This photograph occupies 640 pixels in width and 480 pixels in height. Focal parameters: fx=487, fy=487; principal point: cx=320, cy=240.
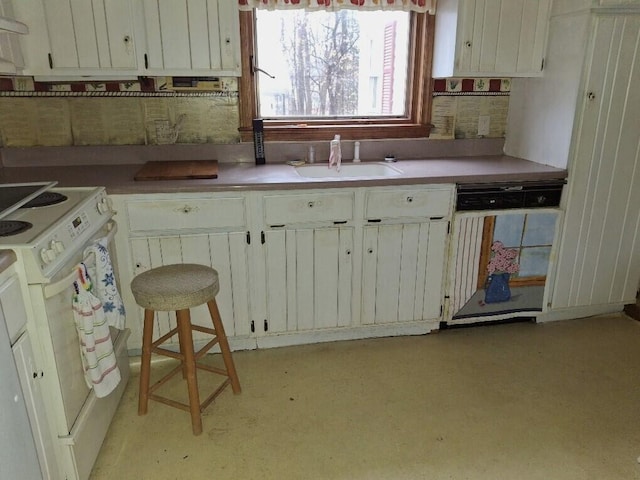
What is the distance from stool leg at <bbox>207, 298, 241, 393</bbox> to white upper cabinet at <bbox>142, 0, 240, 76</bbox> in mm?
1150

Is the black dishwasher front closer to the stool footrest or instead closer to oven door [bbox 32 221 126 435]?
the stool footrest

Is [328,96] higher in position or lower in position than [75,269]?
higher

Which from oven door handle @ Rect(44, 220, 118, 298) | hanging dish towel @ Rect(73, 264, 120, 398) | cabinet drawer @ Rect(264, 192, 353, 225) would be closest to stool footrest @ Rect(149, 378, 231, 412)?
hanging dish towel @ Rect(73, 264, 120, 398)

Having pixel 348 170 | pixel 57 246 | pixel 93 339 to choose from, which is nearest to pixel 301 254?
pixel 348 170

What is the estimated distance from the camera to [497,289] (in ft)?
8.75

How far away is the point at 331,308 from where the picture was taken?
98.7 inches

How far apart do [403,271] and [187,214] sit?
111cm

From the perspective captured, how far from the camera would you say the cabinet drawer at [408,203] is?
2.37 metres

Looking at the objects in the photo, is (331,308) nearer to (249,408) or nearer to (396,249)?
(396,249)

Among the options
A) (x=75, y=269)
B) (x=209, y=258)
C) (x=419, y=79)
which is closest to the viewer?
(x=75, y=269)

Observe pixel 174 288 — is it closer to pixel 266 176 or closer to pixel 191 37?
pixel 266 176

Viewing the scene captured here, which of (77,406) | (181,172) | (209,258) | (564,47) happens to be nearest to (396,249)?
(209,258)

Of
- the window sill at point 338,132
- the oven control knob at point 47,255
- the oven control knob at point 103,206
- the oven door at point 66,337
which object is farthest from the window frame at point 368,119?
the oven control knob at point 47,255

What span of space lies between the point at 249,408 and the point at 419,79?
2058 millimetres
